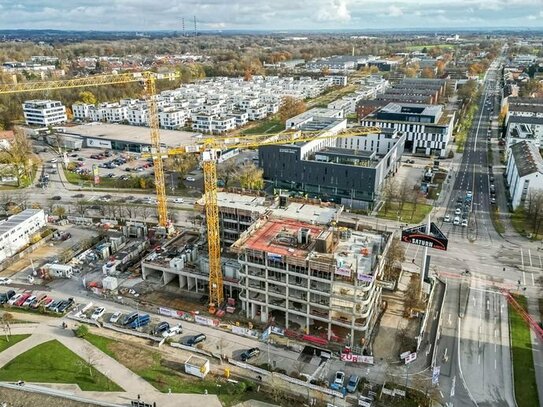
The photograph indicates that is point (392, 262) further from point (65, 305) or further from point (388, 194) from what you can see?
point (65, 305)

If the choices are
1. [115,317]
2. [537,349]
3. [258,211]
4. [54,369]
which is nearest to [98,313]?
[115,317]

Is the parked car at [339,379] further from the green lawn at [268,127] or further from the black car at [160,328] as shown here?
the green lawn at [268,127]

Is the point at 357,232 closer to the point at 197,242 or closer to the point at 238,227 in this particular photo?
the point at 238,227

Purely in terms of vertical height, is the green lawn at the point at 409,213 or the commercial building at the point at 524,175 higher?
the commercial building at the point at 524,175

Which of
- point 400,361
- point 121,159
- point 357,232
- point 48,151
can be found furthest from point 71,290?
point 48,151

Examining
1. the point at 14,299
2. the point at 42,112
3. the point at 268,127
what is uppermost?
the point at 42,112

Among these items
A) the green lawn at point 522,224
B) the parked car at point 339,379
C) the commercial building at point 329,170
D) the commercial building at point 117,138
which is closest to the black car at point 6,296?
the parked car at point 339,379
